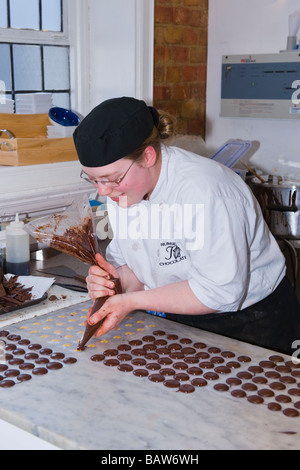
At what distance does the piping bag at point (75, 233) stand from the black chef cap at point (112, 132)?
293 mm

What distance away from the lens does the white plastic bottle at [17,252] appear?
2320 mm

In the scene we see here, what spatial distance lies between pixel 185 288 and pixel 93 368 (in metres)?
0.33

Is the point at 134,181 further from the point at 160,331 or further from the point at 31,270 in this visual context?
the point at 31,270

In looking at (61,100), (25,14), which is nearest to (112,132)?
(25,14)

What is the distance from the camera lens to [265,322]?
196 cm

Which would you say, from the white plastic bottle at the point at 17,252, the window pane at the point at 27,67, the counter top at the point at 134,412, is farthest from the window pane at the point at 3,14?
the counter top at the point at 134,412

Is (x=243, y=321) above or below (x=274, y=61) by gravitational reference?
below

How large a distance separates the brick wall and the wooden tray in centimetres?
71

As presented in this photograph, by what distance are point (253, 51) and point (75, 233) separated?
2.21 m

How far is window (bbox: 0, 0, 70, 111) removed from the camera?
9.80 ft

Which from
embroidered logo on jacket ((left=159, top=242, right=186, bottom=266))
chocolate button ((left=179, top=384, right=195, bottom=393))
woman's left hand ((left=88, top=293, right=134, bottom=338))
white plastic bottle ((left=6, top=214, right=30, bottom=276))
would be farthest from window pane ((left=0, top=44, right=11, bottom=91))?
chocolate button ((left=179, top=384, right=195, bottom=393))

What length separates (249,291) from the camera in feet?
6.24

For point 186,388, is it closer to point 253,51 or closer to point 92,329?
point 92,329
